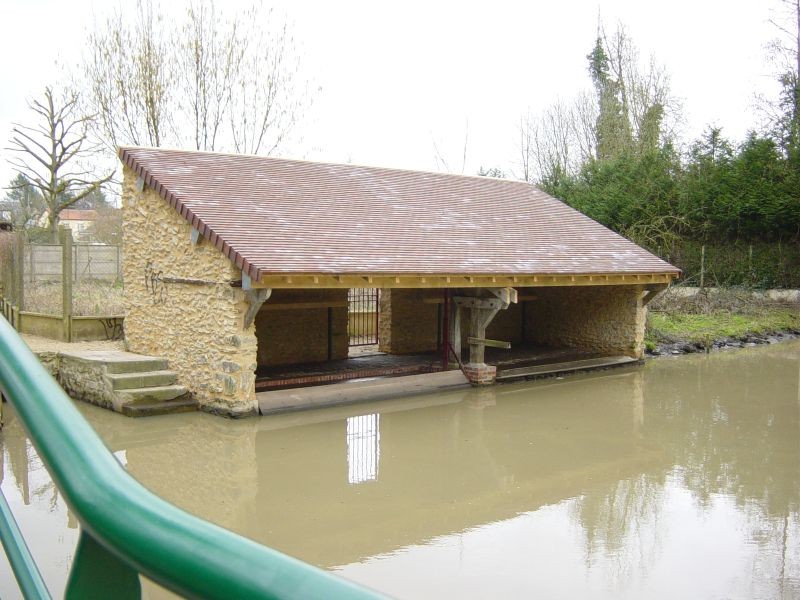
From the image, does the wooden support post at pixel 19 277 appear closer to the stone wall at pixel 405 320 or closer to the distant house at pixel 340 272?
the distant house at pixel 340 272

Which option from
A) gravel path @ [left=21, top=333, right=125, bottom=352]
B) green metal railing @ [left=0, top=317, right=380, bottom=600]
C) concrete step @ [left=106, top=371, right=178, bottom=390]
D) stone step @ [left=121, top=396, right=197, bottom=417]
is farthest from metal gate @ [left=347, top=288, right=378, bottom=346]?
green metal railing @ [left=0, top=317, right=380, bottom=600]

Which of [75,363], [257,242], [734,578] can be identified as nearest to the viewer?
[734,578]

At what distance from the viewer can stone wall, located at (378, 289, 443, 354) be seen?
46.8 feet

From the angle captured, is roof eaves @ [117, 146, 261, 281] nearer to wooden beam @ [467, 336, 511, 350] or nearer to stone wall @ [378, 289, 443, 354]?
wooden beam @ [467, 336, 511, 350]

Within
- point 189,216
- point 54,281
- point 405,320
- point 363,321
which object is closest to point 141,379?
point 189,216

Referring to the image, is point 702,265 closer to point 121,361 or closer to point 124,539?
point 121,361

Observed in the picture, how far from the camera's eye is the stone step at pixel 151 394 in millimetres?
9672

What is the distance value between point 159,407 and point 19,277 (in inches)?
193

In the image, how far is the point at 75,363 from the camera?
1046 centimetres

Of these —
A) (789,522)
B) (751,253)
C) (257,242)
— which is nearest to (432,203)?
(257,242)

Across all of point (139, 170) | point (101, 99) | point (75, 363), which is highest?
point (101, 99)

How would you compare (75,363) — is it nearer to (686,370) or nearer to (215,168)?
(215,168)

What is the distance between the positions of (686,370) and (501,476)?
802 centimetres

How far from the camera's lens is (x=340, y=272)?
9594 millimetres
